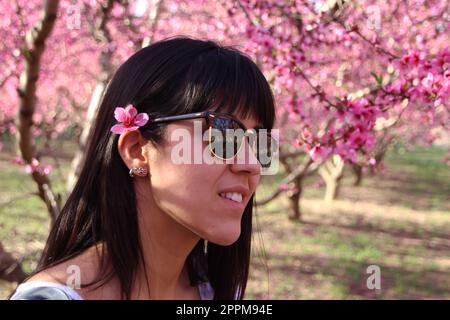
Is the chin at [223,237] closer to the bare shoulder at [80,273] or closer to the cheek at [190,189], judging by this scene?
the cheek at [190,189]

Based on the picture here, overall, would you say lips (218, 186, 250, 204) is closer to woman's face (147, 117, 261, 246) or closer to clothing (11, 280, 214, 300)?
woman's face (147, 117, 261, 246)

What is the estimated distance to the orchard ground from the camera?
19.3 ft

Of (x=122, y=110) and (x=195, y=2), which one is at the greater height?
(x=195, y=2)

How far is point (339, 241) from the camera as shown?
817 centimetres

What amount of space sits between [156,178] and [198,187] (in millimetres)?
122

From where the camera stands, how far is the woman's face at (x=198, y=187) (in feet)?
4.00

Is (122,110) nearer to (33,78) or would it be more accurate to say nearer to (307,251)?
(33,78)

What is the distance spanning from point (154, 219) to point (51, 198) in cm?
193

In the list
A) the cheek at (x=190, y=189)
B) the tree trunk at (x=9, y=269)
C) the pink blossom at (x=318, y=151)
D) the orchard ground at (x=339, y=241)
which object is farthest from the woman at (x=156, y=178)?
the orchard ground at (x=339, y=241)

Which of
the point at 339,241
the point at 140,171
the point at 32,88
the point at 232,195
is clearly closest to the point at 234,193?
the point at 232,195

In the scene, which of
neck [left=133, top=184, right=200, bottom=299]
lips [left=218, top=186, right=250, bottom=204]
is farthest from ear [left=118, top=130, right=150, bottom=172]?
lips [left=218, top=186, right=250, bottom=204]

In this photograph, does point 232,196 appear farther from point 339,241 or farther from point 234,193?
point 339,241
